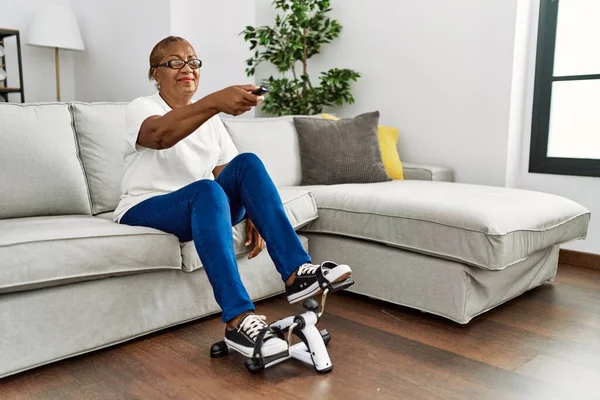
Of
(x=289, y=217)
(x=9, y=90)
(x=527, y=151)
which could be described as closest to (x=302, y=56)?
(x=527, y=151)

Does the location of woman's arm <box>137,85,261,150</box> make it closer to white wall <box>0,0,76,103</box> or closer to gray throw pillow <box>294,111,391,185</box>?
gray throw pillow <box>294,111,391,185</box>

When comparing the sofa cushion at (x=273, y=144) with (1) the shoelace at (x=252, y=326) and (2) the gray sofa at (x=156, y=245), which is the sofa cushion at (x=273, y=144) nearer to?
(2) the gray sofa at (x=156, y=245)

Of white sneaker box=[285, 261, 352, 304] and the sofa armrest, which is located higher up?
the sofa armrest

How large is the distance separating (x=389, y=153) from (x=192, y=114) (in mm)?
1660

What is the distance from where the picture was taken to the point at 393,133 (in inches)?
129

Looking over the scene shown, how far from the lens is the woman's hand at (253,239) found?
2.10 meters

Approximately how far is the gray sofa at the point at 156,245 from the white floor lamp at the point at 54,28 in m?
2.96

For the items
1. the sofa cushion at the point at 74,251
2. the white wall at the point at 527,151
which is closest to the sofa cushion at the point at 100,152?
the sofa cushion at the point at 74,251

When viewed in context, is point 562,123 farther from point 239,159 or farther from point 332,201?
point 239,159

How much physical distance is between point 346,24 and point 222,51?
120cm

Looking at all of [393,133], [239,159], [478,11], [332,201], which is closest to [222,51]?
[393,133]

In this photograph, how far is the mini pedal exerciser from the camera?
1.66 metres

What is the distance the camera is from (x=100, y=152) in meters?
2.28

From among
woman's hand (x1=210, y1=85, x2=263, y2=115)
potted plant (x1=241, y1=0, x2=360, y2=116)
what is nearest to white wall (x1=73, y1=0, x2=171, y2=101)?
potted plant (x1=241, y1=0, x2=360, y2=116)
